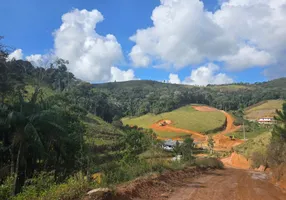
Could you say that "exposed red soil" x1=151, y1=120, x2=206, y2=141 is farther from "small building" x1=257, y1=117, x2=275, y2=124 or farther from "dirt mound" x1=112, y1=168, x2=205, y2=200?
"dirt mound" x1=112, y1=168, x2=205, y2=200

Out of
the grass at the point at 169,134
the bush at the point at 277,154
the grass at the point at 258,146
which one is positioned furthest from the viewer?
the grass at the point at 169,134

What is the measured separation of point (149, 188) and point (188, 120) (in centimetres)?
10479

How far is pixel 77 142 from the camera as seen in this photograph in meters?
21.0

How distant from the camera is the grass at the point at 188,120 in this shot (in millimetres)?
108787

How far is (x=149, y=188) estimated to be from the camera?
12406 mm

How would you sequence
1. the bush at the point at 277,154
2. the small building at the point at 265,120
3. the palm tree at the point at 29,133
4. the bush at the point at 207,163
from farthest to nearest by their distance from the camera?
the small building at the point at 265,120 → the bush at the point at 207,163 → the bush at the point at 277,154 → the palm tree at the point at 29,133

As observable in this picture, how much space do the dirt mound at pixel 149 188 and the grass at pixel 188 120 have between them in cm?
8700

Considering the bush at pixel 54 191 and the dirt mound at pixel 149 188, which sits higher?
the bush at pixel 54 191

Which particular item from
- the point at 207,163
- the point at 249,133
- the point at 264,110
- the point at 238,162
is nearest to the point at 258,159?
the point at 238,162

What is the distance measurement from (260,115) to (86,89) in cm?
7649

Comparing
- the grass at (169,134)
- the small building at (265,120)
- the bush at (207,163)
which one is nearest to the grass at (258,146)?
the bush at (207,163)

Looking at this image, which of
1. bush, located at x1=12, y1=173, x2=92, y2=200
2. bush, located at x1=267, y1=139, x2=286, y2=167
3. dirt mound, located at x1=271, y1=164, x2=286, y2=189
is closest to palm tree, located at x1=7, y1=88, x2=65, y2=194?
bush, located at x1=12, y1=173, x2=92, y2=200

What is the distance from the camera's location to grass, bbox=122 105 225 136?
108787mm

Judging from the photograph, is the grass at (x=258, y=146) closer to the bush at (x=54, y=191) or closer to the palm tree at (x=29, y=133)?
the palm tree at (x=29, y=133)
